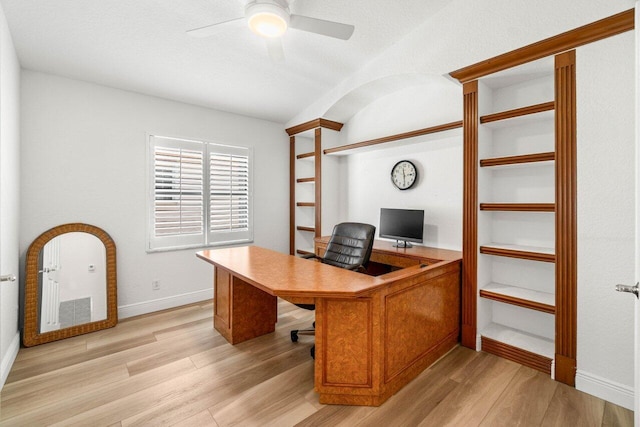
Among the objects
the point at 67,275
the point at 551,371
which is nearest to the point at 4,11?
the point at 67,275

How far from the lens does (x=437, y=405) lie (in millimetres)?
1880

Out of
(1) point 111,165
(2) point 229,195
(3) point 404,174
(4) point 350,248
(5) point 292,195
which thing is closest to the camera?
(4) point 350,248

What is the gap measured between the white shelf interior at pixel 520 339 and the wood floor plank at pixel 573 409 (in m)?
0.28

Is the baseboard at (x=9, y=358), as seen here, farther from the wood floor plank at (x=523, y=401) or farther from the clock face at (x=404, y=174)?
the clock face at (x=404, y=174)

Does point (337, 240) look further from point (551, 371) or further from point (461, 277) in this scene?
point (551, 371)

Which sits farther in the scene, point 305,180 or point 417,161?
point 305,180

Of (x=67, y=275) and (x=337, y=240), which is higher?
(x=337, y=240)

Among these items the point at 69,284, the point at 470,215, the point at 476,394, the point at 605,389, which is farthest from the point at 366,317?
the point at 69,284

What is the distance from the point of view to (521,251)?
2.32 m

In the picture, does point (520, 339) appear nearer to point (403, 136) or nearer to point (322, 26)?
point (403, 136)

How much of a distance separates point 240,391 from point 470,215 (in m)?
2.27

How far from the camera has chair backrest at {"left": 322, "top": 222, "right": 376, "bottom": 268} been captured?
105 inches

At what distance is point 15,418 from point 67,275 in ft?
4.65

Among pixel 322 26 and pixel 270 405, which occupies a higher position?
pixel 322 26
